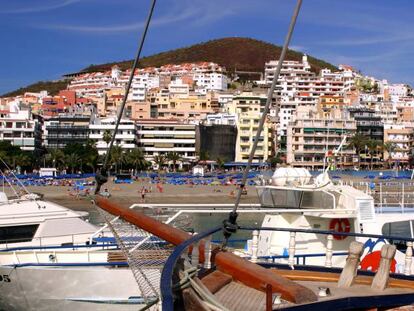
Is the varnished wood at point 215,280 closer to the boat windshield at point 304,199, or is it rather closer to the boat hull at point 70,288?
the boat hull at point 70,288

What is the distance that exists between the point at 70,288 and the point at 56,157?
264ft

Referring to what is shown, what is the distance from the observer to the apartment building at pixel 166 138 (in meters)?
102

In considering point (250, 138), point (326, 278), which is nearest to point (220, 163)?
point (250, 138)

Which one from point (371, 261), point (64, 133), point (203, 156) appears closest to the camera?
point (371, 261)

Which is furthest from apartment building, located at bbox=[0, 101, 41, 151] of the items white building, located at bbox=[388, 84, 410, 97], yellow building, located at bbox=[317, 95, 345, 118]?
white building, located at bbox=[388, 84, 410, 97]

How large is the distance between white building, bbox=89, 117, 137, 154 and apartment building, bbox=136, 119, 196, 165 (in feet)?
11.5

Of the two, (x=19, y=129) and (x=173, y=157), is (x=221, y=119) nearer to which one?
(x=173, y=157)

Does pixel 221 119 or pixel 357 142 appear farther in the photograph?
pixel 221 119

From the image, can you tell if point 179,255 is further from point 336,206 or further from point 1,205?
point 1,205

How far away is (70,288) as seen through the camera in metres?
13.8

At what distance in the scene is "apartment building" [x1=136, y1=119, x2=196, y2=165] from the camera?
102m

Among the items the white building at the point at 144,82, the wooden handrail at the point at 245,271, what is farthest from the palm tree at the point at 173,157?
the wooden handrail at the point at 245,271

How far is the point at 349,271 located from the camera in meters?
5.86

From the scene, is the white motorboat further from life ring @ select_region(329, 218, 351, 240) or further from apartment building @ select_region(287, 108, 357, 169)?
apartment building @ select_region(287, 108, 357, 169)
